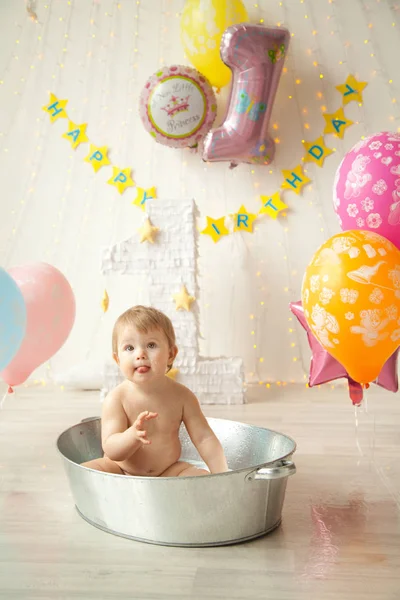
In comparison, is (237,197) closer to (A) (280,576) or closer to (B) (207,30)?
(B) (207,30)

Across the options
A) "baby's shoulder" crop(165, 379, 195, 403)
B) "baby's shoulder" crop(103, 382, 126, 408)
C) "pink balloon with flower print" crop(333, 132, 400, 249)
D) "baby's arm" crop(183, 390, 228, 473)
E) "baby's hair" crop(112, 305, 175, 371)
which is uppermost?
"pink balloon with flower print" crop(333, 132, 400, 249)

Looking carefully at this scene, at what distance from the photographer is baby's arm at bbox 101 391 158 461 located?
53.7 inches

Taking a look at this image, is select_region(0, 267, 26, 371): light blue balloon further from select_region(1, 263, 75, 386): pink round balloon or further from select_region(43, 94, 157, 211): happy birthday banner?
select_region(43, 94, 157, 211): happy birthday banner

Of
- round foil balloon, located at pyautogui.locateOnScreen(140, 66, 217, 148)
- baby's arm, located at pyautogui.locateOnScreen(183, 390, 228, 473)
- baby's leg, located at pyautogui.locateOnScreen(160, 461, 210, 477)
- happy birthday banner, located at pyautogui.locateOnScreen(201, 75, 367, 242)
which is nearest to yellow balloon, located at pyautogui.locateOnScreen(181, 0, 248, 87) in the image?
round foil balloon, located at pyautogui.locateOnScreen(140, 66, 217, 148)

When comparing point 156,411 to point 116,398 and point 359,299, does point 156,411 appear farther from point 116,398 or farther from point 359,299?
point 359,299

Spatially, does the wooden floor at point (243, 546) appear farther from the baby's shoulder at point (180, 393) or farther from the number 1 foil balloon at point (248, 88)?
the number 1 foil balloon at point (248, 88)

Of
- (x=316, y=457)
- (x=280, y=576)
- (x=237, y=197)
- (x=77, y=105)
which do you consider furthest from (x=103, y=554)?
(x=77, y=105)

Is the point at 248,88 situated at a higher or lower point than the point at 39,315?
higher

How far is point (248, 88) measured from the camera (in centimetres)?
272

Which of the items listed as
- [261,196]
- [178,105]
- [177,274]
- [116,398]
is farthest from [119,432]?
[261,196]

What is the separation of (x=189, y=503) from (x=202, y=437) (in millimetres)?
268

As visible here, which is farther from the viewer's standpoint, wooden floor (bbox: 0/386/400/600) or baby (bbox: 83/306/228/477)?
baby (bbox: 83/306/228/477)

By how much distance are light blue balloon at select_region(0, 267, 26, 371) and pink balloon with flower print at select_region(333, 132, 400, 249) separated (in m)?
0.95

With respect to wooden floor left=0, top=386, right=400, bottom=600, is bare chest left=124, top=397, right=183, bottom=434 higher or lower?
higher
